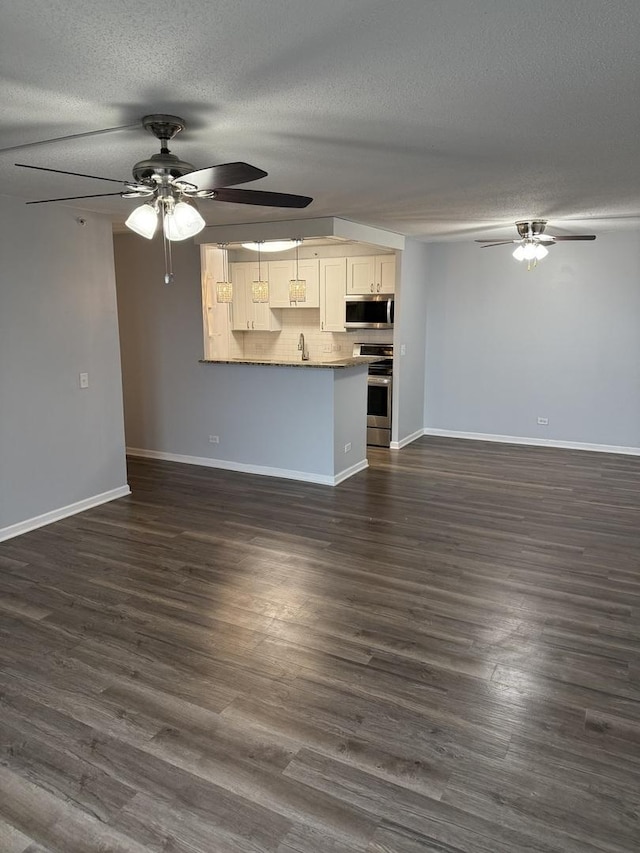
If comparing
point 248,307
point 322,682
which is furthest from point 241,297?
point 322,682

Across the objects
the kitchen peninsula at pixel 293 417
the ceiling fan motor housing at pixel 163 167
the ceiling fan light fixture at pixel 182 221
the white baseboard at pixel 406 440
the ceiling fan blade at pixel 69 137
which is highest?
the ceiling fan blade at pixel 69 137

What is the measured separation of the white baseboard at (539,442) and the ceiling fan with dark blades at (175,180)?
557 centimetres

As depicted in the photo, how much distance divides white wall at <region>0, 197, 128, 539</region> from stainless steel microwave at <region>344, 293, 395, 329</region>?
3.06 meters

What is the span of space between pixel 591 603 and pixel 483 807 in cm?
177

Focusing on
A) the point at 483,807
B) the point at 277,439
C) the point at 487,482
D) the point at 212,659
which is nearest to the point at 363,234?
the point at 277,439

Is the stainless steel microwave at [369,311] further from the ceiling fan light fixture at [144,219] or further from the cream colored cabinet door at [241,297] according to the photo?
the ceiling fan light fixture at [144,219]

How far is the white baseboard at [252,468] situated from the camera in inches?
232

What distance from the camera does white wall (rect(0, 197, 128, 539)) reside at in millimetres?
4379

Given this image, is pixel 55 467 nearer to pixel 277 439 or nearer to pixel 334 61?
pixel 277 439

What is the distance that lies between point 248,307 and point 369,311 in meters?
1.71

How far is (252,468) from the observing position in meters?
6.27

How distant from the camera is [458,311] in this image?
763 centimetres

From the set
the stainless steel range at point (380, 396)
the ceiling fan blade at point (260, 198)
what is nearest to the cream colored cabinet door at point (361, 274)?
the stainless steel range at point (380, 396)

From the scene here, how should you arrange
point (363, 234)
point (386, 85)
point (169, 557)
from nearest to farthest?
point (386, 85) < point (169, 557) < point (363, 234)
